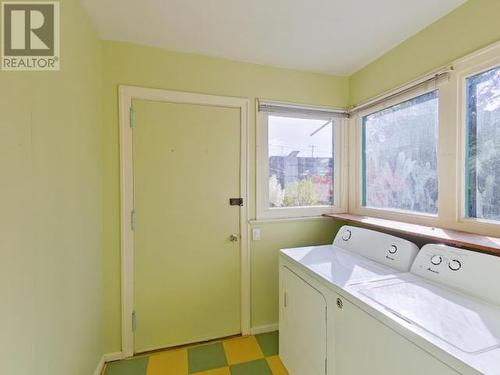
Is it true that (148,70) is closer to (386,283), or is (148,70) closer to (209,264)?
(209,264)

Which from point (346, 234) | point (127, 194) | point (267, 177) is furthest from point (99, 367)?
point (346, 234)

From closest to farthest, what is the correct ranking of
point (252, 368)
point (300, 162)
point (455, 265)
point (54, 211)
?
point (54, 211)
point (455, 265)
point (252, 368)
point (300, 162)

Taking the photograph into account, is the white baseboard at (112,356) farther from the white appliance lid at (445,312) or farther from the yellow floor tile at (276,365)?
the white appliance lid at (445,312)

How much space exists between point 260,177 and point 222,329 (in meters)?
1.35

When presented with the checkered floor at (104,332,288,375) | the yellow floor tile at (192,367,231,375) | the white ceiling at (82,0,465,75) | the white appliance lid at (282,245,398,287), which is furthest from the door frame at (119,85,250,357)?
the white appliance lid at (282,245,398,287)

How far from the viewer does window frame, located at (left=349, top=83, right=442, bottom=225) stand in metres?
1.69

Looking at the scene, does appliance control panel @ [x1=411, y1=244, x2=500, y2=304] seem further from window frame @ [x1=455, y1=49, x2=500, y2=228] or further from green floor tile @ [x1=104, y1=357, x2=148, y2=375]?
green floor tile @ [x1=104, y1=357, x2=148, y2=375]

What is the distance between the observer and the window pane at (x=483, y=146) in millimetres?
1375

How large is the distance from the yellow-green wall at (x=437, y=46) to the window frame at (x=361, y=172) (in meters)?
0.13

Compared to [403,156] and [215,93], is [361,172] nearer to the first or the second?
[403,156]

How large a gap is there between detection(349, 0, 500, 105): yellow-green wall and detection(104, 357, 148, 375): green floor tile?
2866 mm

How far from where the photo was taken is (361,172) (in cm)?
236

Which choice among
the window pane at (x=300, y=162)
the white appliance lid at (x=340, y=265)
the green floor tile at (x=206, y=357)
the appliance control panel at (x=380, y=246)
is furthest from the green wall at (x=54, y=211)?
the appliance control panel at (x=380, y=246)

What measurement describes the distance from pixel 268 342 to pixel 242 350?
0.78ft
